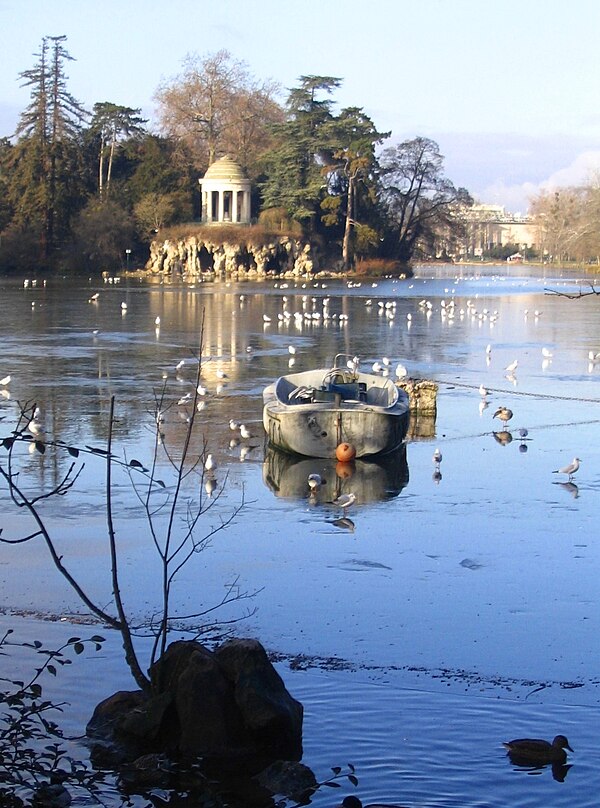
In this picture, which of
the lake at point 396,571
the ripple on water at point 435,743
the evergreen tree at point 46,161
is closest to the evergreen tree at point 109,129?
the evergreen tree at point 46,161

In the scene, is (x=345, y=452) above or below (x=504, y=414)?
below

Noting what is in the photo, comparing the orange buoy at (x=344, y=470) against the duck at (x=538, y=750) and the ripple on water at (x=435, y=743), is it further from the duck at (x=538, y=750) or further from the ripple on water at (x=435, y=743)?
the duck at (x=538, y=750)

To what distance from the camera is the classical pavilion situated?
80.1 meters

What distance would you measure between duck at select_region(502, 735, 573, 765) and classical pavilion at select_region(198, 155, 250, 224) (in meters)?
75.0

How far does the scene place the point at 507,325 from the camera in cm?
4009

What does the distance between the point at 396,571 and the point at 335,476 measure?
167 inches

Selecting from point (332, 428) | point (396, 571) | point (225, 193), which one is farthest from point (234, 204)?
point (396, 571)

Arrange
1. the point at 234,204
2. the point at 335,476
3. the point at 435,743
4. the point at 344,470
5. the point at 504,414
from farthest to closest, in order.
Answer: the point at 234,204
the point at 504,414
the point at 344,470
the point at 335,476
the point at 435,743

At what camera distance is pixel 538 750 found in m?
6.71

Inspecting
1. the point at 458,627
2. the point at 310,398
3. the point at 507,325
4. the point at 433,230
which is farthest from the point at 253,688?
the point at 433,230

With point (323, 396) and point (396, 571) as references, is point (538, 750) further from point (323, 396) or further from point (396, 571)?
point (323, 396)

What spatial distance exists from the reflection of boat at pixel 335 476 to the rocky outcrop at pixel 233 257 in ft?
206

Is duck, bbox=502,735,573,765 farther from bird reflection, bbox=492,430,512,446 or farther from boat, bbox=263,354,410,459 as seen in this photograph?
bird reflection, bbox=492,430,512,446

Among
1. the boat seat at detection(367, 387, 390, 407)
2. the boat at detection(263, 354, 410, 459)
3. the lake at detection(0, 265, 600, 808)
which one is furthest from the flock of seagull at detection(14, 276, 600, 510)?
the boat seat at detection(367, 387, 390, 407)
